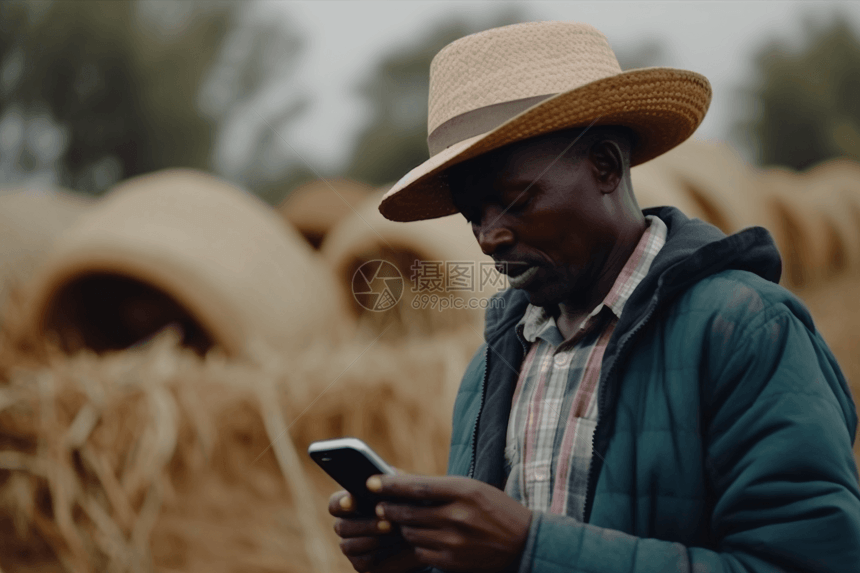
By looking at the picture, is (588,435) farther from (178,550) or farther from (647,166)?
(647,166)

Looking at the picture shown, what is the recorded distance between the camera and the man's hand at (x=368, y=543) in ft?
3.64

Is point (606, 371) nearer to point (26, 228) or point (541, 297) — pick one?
point (541, 297)

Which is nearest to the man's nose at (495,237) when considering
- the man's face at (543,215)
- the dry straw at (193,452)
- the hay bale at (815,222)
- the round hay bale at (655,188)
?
the man's face at (543,215)

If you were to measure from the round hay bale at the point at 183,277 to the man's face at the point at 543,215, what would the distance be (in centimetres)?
243

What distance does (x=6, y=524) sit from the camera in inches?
98.6

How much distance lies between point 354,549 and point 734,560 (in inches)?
21.3

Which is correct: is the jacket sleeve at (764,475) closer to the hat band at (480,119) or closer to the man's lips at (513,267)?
the man's lips at (513,267)

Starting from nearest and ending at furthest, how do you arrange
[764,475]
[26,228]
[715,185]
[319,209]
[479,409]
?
[764,475]
[479,409]
[26,228]
[715,185]
[319,209]

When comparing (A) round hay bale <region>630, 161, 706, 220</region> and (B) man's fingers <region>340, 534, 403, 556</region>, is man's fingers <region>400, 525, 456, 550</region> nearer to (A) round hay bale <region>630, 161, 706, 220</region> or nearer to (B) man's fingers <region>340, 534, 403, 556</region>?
(B) man's fingers <region>340, 534, 403, 556</region>

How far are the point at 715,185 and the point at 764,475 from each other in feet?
16.9

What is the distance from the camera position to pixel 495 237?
3.75ft

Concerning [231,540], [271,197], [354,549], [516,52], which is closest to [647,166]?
[231,540]

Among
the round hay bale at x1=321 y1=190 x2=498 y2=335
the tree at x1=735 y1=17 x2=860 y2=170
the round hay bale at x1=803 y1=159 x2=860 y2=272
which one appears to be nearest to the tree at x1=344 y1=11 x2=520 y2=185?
the tree at x1=735 y1=17 x2=860 y2=170

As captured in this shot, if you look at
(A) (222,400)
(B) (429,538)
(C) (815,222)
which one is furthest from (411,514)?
(C) (815,222)
